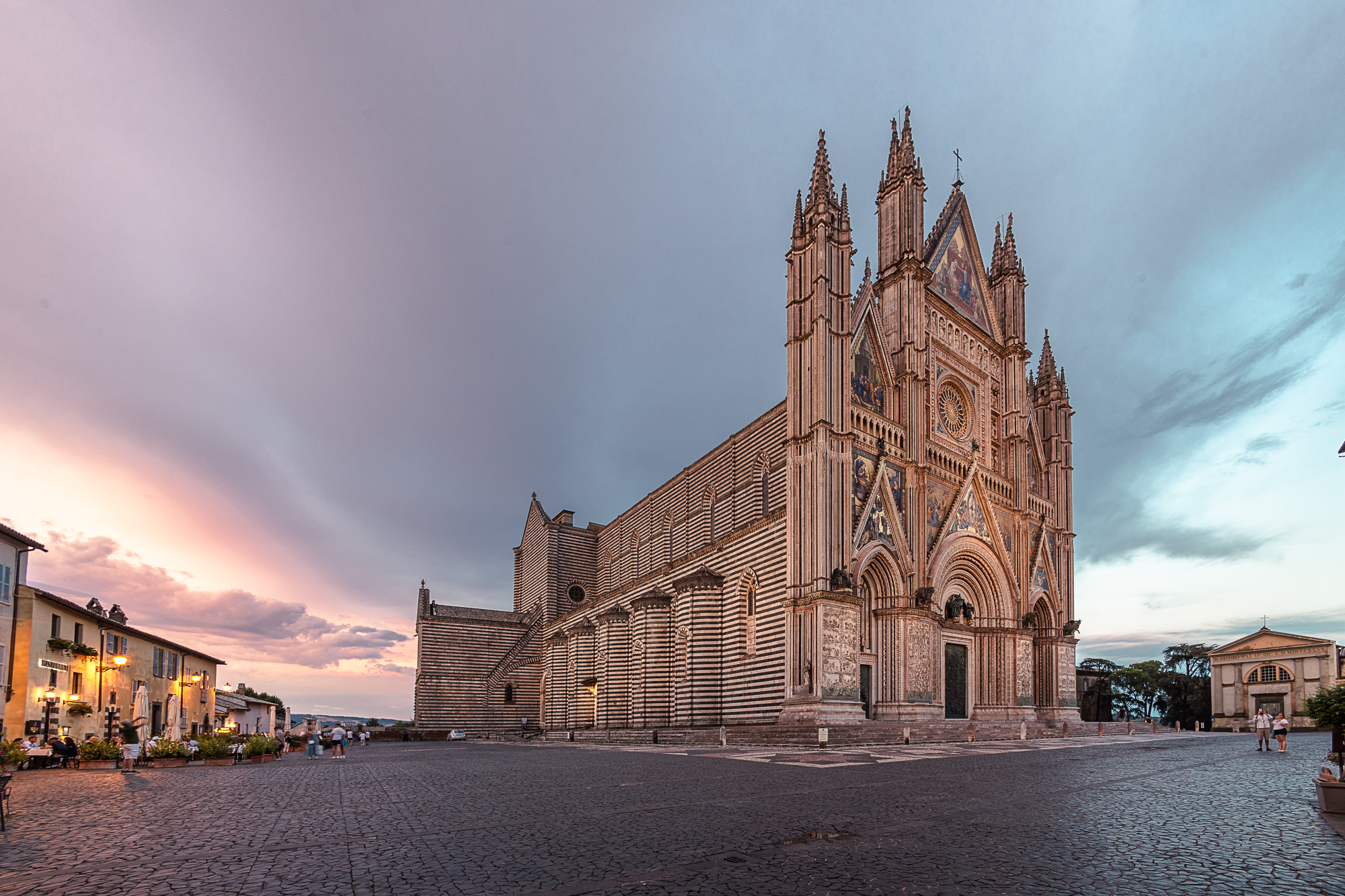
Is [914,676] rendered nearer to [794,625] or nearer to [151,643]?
[794,625]

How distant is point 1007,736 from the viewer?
101 feet

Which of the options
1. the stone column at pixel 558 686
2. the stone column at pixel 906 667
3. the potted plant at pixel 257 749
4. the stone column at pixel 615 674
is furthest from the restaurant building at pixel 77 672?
the stone column at pixel 906 667

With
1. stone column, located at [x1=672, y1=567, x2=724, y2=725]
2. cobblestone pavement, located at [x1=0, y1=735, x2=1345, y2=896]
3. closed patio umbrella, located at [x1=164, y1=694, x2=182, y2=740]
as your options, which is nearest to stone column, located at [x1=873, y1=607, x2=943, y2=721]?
stone column, located at [x1=672, y1=567, x2=724, y2=725]

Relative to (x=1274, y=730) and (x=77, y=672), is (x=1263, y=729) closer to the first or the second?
(x=1274, y=730)

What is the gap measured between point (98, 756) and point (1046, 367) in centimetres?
4422

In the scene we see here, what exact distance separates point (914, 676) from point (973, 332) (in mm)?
17400

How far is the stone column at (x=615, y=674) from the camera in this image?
39219 mm

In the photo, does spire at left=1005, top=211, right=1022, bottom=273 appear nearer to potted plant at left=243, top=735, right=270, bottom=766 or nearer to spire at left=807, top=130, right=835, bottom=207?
spire at left=807, top=130, right=835, bottom=207

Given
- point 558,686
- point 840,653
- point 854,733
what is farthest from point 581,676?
point 854,733

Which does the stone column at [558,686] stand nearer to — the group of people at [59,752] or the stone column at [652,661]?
the stone column at [652,661]

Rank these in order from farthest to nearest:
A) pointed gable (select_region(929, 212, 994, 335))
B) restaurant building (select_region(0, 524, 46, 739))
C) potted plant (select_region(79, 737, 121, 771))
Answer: pointed gable (select_region(929, 212, 994, 335)) < restaurant building (select_region(0, 524, 46, 739)) < potted plant (select_region(79, 737, 121, 771))

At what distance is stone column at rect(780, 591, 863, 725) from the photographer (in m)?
27.6

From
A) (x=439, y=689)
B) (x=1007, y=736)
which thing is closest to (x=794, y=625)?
(x=1007, y=736)

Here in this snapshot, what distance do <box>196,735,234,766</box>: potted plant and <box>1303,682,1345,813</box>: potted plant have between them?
24.3 metres
